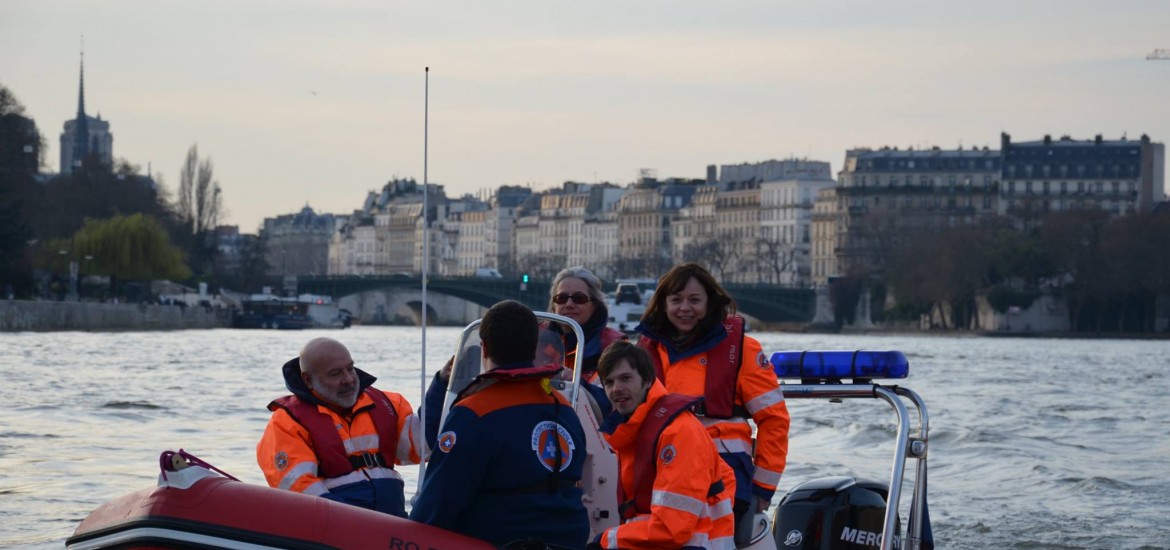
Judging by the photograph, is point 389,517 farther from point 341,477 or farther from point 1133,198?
point 1133,198

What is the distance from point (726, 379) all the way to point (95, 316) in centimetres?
6420

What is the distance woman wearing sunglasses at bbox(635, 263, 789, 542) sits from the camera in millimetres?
6406

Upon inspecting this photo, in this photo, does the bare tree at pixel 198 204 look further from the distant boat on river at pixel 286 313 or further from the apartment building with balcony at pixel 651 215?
the apartment building with balcony at pixel 651 215

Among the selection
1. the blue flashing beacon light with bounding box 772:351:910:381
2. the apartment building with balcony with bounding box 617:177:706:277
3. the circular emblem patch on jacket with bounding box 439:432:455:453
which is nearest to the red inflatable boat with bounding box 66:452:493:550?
the circular emblem patch on jacket with bounding box 439:432:455:453

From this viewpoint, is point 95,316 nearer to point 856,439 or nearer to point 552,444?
point 856,439

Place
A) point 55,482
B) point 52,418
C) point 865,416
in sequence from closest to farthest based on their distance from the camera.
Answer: point 55,482 < point 52,418 < point 865,416

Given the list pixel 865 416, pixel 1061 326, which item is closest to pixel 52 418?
pixel 865 416

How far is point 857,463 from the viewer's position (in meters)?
19.2

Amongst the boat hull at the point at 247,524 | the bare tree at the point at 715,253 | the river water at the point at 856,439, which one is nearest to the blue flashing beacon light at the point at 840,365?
the boat hull at the point at 247,524

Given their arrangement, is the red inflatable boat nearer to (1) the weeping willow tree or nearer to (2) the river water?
(2) the river water

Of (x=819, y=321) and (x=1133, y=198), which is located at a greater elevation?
(x=1133, y=198)

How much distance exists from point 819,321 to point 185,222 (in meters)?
33.0

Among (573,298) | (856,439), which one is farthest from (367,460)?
(856,439)

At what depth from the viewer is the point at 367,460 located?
6.55 metres
